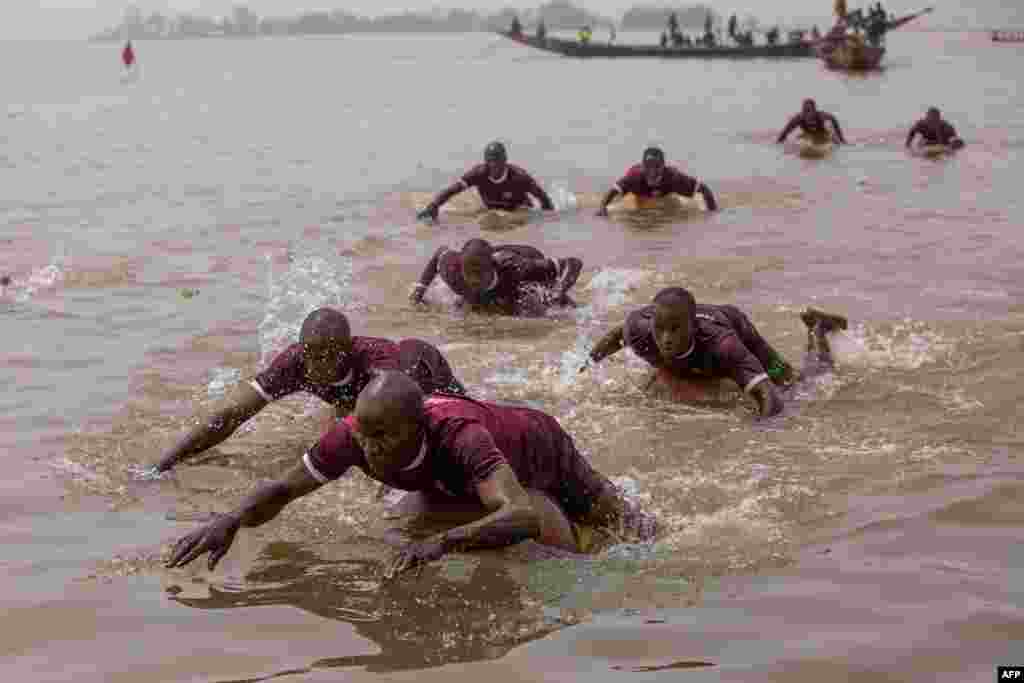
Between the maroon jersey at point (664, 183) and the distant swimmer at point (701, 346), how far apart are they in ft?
26.5

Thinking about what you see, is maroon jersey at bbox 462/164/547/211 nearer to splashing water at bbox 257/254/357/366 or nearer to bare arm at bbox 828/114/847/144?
splashing water at bbox 257/254/357/366

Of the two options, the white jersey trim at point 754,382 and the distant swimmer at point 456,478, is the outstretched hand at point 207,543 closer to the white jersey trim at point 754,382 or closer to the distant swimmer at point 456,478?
the distant swimmer at point 456,478

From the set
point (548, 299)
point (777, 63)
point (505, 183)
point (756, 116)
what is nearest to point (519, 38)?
point (777, 63)

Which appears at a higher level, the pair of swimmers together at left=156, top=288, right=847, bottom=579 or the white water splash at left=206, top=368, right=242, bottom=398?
the pair of swimmers together at left=156, top=288, right=847, bottom=579

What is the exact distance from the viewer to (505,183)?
17109 millimetres

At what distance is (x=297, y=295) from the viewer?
44.0 ft

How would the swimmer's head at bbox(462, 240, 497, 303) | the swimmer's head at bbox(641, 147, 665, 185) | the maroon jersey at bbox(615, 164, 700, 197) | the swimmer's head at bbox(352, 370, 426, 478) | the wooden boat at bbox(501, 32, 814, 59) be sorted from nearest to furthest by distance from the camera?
the swimmer's head at bbox(352, 370, 426, 478) → the swimmer's head at bbox(462, 240, 497, 303) → the swimmer's head at bbox(641, 147, 665, 185) → the maroon jersey at bbox(615, 164, 700, 197) → the wooden boat at bbox(501, 32, 814, 59)

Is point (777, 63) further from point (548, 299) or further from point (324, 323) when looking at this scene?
point (324, 323)

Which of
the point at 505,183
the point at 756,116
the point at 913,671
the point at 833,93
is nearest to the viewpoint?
the point at 913,671

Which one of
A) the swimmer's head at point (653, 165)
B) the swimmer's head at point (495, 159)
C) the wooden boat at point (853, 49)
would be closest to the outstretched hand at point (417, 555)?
the swimmer's head at point (495, 159)

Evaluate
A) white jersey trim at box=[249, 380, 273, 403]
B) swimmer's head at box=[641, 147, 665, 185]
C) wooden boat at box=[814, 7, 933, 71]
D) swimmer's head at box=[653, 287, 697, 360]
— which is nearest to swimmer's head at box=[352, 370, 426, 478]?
white jersey trim at box=[249, 380, 273, 403]

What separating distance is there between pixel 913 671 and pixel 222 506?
145 inches

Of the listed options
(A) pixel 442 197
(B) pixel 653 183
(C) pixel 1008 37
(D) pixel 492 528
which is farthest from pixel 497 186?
(C) pixel 1008 37

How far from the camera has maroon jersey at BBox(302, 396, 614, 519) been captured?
5523 millimetres
